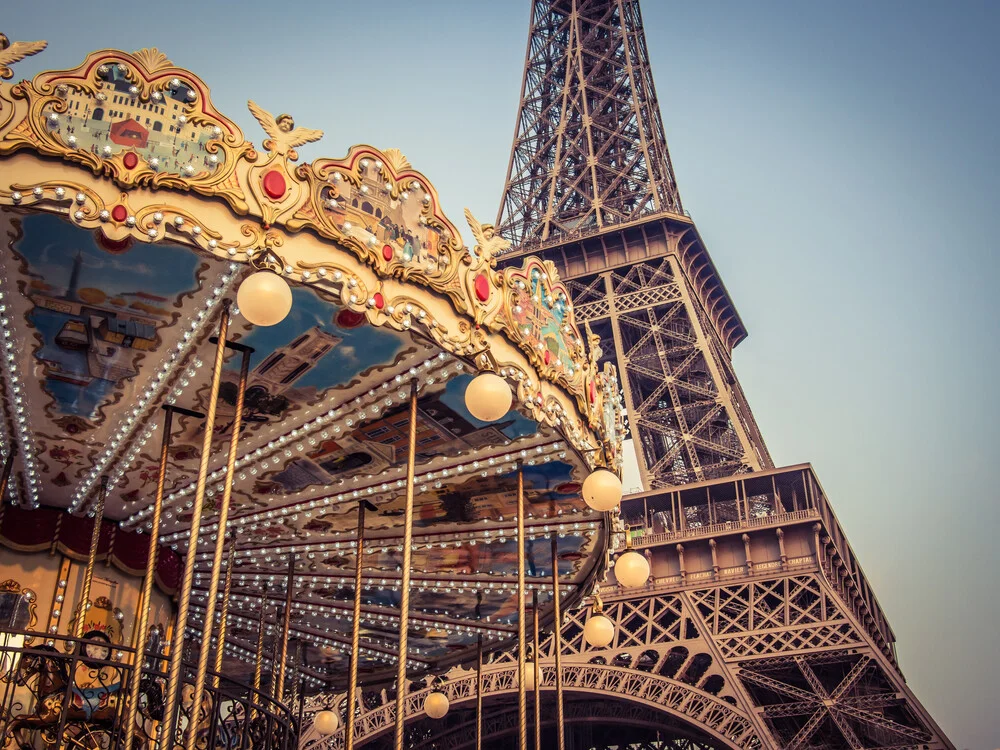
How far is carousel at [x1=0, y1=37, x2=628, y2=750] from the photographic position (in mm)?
6406

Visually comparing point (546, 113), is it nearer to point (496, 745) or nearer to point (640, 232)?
point (640, 232)

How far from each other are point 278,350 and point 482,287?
1713mm

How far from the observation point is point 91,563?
9539 mm

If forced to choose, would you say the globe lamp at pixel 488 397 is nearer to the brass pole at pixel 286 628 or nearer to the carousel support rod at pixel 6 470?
the brass pole at pixel 286 628

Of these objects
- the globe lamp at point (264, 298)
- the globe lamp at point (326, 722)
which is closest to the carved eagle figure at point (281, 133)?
the globe lamp at point (264, 298)

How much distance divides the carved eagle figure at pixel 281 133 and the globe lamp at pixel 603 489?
3.56m

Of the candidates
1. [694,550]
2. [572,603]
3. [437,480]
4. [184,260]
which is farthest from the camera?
[694,550]

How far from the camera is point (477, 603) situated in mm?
12117

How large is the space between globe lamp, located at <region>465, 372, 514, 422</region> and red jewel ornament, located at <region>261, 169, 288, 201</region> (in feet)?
6.20

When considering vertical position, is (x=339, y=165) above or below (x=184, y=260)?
above

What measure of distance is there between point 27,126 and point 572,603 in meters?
8.31

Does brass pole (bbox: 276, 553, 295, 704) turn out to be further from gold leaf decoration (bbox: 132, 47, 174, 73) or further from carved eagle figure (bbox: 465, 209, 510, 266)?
gold leaf decoration (bbox: 132, 47, 174, 73)

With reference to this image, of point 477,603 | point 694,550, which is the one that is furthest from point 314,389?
point 694,550

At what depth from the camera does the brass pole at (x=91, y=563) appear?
366 inches
